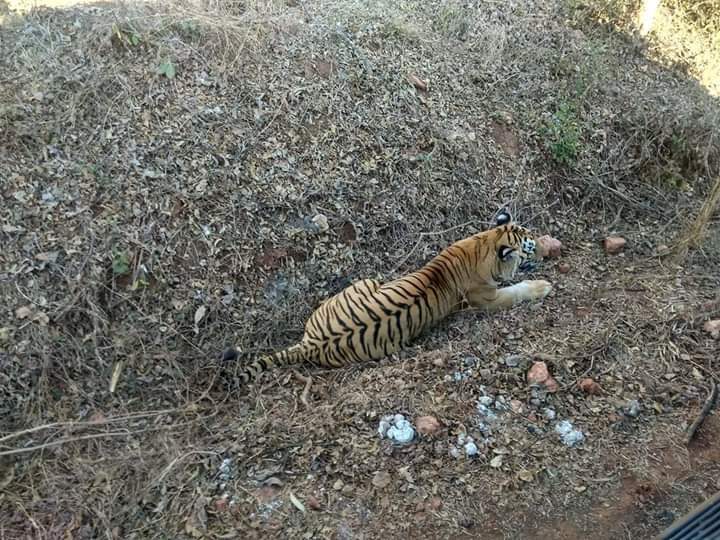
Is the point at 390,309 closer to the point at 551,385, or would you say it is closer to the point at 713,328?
the point at 551,385

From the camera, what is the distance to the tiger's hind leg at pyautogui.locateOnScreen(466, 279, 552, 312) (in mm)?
4523

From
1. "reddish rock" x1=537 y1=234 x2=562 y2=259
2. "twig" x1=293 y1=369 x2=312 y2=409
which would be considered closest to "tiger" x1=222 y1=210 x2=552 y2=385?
"twig" x1=293 y1=369 x2=312 y2=409

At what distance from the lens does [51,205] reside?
Answer: 163 inches

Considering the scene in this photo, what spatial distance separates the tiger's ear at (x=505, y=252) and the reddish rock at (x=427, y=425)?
166 cm

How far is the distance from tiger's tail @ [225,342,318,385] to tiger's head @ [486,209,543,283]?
5.11 feet

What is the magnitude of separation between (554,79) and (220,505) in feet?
17.4


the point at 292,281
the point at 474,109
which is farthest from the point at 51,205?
the point at 474,109

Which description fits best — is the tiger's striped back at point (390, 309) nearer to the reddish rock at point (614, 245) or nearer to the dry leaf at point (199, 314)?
the dry leaf at point (199, 314)

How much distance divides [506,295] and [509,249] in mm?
373

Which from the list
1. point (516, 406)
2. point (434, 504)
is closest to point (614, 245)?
point (516, 406)

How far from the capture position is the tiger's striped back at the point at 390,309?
13.4ft

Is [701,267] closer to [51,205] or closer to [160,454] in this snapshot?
[160,454]

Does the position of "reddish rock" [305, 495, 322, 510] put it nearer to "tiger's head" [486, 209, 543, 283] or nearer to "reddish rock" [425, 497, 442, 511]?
"reddish rock" [425, 497, 442, 511]

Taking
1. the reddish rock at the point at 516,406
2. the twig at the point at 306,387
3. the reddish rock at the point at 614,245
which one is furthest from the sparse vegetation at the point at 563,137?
the twig at the point at 306,387
